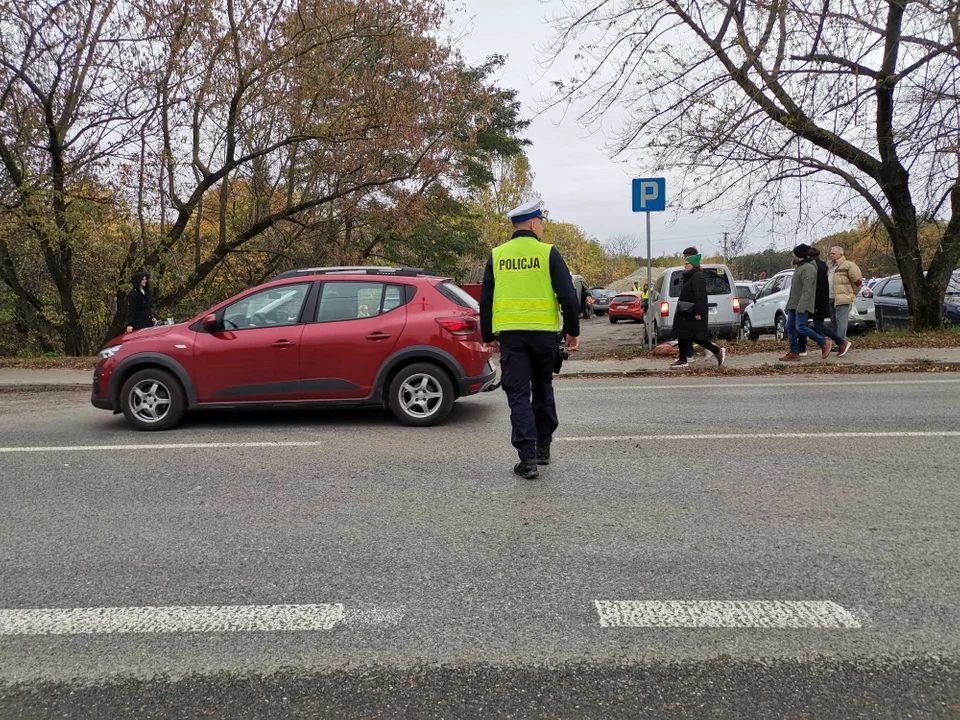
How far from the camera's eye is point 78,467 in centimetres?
587

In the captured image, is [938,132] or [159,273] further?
[159,273]

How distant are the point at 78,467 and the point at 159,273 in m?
12.6

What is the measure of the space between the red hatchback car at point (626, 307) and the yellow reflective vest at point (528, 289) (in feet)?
93.4

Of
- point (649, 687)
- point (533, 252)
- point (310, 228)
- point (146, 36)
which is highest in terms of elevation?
point (146, 36)

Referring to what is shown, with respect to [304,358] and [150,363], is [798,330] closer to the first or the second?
[304,358]

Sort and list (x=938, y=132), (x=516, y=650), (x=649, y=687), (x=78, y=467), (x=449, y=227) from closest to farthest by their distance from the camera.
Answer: (x=649, y=687), (x=516, y=650), (x=78, y=467), (x=938, y=132), (x=449, y=227)

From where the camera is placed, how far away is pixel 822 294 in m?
11.7

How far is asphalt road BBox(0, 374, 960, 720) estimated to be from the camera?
2580 millimetres

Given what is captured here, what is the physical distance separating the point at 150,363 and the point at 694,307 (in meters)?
7.62

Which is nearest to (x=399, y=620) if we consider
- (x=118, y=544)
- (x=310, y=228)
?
(x=118, y=544)

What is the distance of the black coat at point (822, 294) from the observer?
11594 millimetres

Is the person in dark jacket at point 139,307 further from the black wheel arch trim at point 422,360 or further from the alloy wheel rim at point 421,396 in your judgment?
the alloy wheel rim at point 421,396

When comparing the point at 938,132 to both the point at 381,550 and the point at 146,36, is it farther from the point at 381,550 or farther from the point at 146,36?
the point at 146,36

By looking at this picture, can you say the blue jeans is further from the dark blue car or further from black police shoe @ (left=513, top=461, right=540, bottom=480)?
black police shoe @ (left=513, top=461, right=540, bottom=480)
